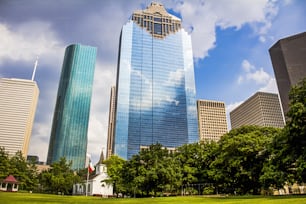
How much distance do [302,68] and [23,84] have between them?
159410 millimetres

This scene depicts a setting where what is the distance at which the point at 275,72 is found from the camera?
109 metres

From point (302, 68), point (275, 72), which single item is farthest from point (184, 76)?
Answer: point (302, 68)

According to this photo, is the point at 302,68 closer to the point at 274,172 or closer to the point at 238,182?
the point at 238,182

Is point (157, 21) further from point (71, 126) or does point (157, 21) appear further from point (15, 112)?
point (15, 112)

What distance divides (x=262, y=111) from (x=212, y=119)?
34.5 meters

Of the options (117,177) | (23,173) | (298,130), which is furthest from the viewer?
(23,173)

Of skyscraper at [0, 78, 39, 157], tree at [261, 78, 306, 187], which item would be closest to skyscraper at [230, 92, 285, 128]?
tree at [261, 78, 306, 187]

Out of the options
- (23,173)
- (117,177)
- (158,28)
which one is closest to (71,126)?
(158,28)

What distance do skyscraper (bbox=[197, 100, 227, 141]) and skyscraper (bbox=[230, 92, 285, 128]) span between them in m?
11.9

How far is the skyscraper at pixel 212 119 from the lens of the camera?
554ft

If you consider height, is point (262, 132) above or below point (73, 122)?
below

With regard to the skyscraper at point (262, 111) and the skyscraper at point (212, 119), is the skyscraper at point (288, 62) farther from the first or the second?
the skyscraper at point (212, 119)

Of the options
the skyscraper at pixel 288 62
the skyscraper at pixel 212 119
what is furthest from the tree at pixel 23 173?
the skyscraper at pixel 212 119

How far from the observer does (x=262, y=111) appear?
155750 millimetres
